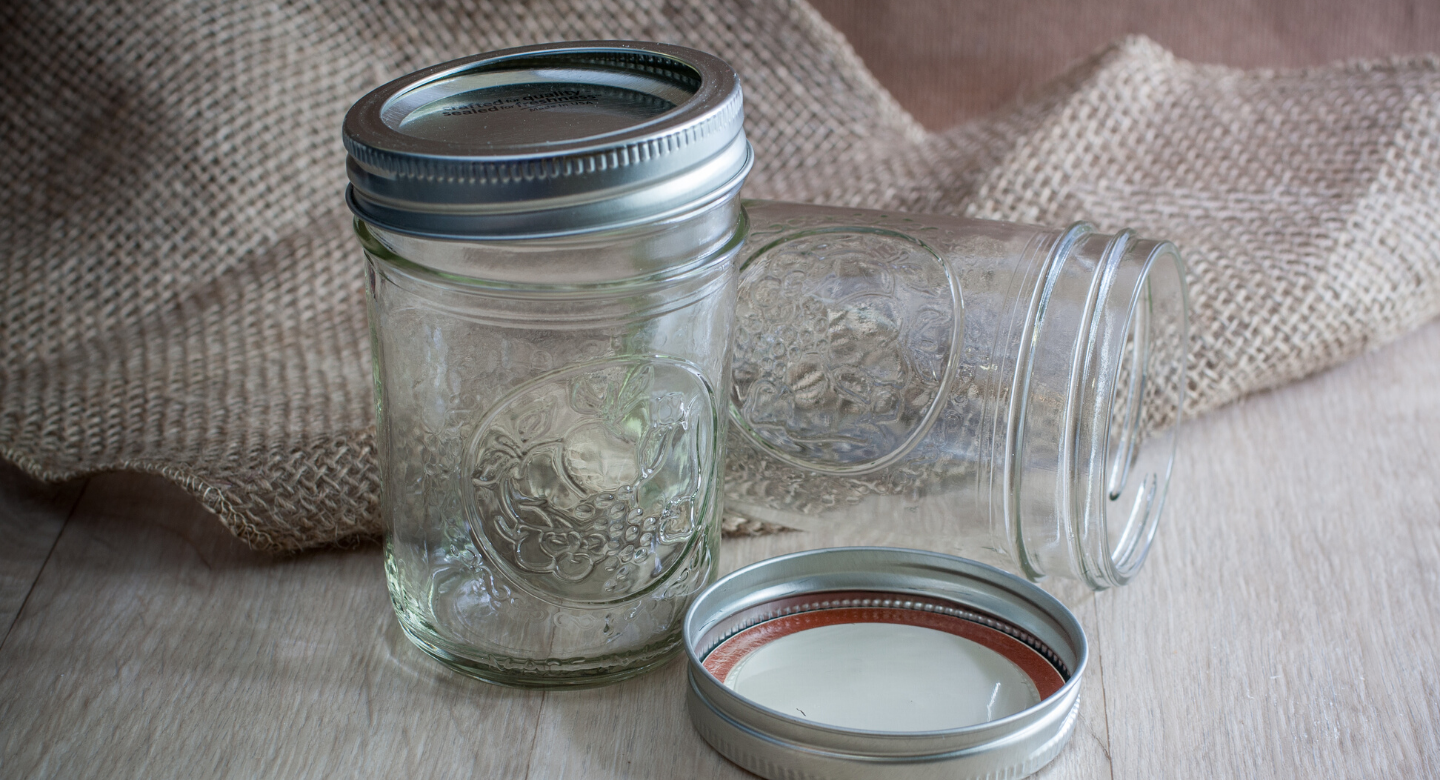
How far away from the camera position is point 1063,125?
985mm

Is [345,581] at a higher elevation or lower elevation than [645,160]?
lower

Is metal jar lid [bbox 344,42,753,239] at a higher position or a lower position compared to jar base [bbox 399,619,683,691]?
higher

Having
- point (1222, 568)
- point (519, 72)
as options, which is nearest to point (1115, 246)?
point (1222, 568)

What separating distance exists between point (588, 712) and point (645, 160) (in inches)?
10.3

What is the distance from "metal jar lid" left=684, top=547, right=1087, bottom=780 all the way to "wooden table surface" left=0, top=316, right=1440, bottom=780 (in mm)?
32

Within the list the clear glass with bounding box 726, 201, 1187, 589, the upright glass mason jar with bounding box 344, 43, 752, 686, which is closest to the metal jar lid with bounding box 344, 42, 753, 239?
the upright glass mason jar with bounding box 344, 43, 752, 686

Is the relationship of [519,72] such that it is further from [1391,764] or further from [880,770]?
[1391,764]

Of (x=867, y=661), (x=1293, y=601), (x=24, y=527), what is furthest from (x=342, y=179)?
(x=1293, y=601)

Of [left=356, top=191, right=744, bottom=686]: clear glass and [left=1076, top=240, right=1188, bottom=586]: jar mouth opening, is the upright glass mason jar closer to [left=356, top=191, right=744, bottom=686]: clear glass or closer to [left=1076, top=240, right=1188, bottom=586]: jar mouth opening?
[left=356, top=191, right=744, bottom=686]: clear glass

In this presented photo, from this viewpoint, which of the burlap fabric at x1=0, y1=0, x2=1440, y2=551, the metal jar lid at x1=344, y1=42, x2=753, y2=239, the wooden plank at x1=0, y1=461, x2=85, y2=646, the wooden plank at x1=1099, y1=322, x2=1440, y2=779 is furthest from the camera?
the burlap fabric at x1=0, y1=0, x2=1440, y2=551

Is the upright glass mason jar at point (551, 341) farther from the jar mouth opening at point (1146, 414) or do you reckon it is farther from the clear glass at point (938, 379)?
the jar mouth opening at point (1146, 414)

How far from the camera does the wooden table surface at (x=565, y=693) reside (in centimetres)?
57

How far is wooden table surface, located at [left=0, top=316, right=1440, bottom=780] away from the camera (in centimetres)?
57

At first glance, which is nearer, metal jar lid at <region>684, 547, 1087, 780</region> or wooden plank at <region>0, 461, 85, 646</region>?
metal jar lid at <region>684, 547, 1087, 780</region>
